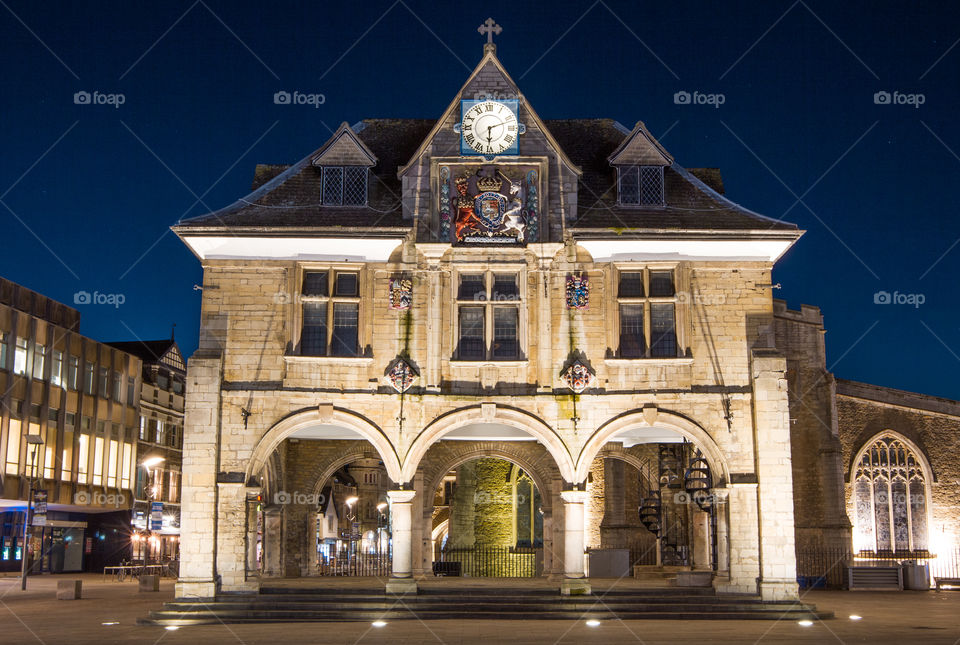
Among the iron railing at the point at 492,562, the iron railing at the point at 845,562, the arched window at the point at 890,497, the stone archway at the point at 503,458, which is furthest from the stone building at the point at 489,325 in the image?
the arched window at the point at 890,497

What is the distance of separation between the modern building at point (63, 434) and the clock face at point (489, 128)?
23003 millimetres

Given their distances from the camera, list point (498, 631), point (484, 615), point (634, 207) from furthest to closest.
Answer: point (634, 207), point (484, 615), point (498, 631)

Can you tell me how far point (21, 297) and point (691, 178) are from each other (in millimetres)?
35504

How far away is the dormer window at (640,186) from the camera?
26188mm

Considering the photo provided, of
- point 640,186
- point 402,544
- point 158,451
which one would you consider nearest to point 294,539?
point 402,544

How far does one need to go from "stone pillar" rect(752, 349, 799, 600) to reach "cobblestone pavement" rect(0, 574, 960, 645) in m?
1.49

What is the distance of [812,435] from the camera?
37.2m

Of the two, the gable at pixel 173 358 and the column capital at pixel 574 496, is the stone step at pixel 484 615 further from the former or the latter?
the gable at pixel 173 358

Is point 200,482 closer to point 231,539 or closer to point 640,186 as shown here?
point 231,539

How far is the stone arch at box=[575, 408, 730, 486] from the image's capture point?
2442cm

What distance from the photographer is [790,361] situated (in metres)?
37.8

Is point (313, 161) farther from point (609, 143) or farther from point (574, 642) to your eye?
point (574, 642)

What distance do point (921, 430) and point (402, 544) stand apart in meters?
23.2

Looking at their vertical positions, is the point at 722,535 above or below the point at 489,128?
below
